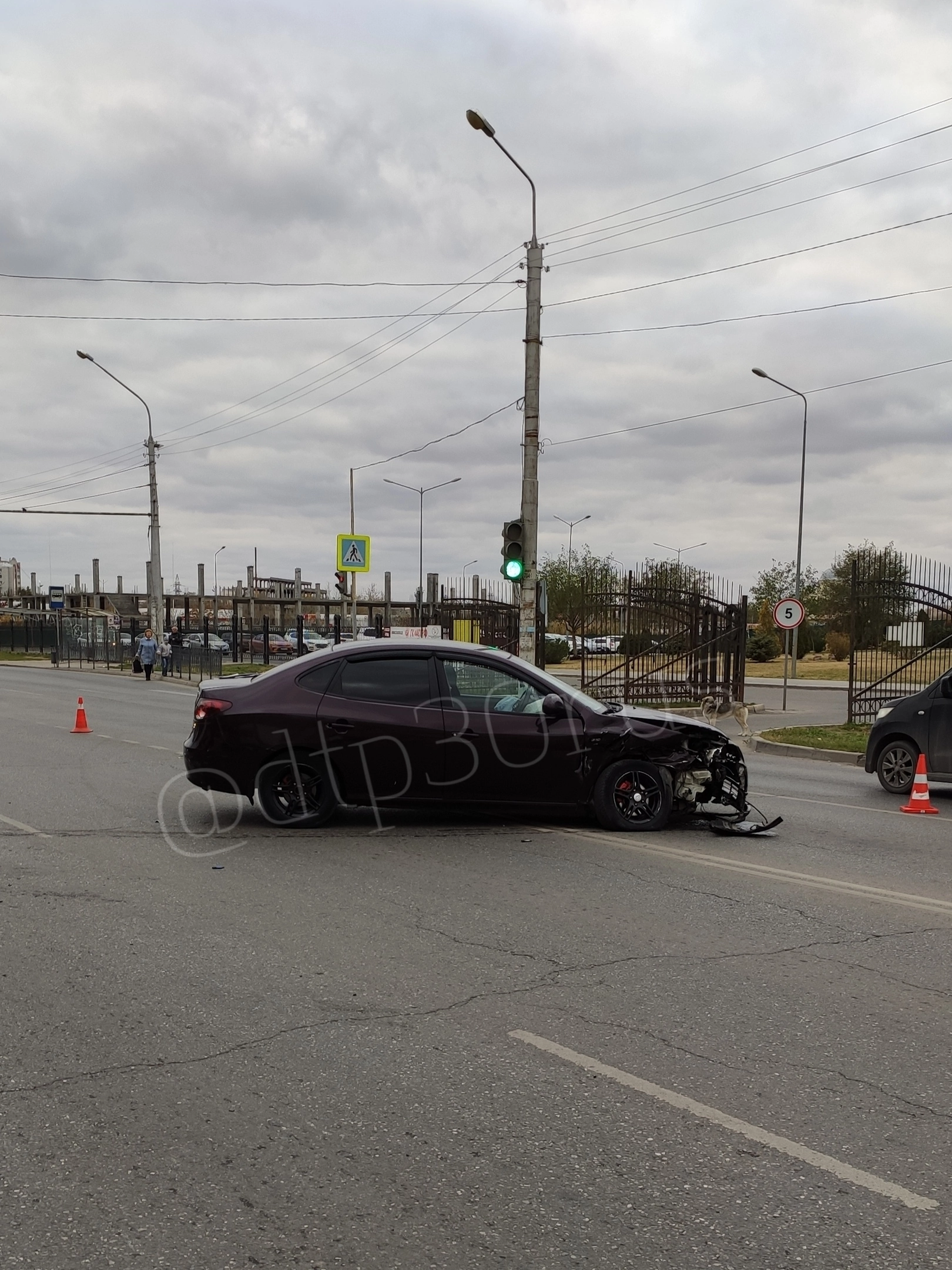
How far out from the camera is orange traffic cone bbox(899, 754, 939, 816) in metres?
11.2

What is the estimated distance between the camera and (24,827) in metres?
9.66

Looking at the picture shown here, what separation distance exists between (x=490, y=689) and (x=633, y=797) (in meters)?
1.48

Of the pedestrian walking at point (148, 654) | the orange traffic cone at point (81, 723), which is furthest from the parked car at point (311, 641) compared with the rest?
the orange traffic cone at point (81, 723)

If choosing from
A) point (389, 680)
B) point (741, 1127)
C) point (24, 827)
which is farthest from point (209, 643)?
point (741, 1127)

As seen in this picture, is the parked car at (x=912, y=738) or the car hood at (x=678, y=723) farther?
the parked car at (x=912, y=738)

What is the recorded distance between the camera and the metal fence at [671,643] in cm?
2534

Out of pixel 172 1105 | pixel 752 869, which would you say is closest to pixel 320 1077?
pixel 172 1105

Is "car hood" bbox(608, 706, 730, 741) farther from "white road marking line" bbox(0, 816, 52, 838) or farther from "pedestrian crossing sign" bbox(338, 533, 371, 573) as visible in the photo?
"pedestrian crossing sign" bbox(338, 533, 371, 573)

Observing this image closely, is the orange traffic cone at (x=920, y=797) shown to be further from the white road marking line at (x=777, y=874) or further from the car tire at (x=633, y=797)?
the white road marking line at (x=777, y=874)

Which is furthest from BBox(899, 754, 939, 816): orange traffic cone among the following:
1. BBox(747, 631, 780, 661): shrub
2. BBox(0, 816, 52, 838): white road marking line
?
BBox(747, 631, 780, 661): shrub

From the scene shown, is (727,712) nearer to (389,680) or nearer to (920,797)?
(920,797)

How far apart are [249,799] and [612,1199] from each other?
23.3ft

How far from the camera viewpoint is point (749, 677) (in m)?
43.3

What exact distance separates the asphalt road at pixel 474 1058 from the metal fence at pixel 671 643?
55.0ft
